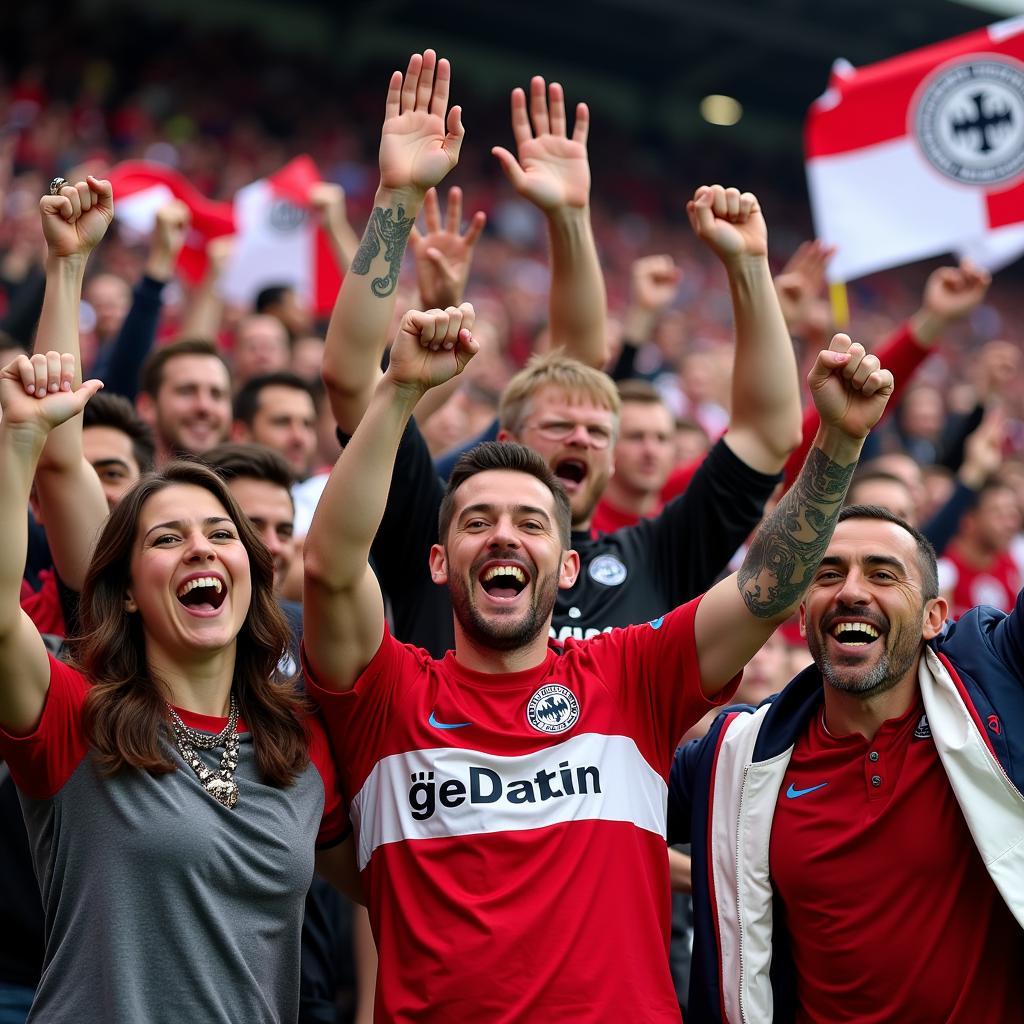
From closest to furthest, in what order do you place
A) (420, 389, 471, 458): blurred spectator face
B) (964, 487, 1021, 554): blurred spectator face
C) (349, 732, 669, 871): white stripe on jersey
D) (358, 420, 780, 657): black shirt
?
(349, 732, 669, 871): white stripe on jersey → (358, 420, 780, 657): black shirt → (420, 389, 471, 458): blurred spectator face → (964, 487, 1021, 554): blurred spectator face

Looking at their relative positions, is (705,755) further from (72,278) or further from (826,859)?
(72,278)

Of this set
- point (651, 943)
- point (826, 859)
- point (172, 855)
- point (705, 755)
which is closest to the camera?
point (172, 855)

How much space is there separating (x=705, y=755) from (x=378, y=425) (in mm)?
1165

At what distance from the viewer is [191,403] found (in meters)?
5.19

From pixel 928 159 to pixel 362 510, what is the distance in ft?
14.3

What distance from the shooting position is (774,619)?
3.26 meters

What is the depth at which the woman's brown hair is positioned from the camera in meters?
3.02

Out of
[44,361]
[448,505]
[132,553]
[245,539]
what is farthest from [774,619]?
[44,361]

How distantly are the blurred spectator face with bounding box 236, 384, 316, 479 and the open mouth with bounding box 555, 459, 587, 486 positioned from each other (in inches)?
56.5

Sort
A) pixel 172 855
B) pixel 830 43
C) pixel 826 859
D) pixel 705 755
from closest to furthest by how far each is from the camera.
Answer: pixel 172 855
pixel 826 859
pixel 705 755
pixel 830 43

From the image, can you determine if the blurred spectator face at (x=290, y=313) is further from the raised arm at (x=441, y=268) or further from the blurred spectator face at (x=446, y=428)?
the raised arm at (x=441, y=268)

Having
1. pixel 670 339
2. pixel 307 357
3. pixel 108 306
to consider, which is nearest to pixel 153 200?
pixel 108 306

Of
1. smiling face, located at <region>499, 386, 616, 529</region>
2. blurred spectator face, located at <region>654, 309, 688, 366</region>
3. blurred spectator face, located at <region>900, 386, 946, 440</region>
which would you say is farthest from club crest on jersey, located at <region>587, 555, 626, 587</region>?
blurred spectator face, located at <region>654, 309, 688, 366</region>

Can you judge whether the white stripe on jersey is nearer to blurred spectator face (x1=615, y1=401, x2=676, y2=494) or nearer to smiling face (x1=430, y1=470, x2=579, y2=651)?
smiling face (x1=430, y1=470, x2=579, y2=651)
